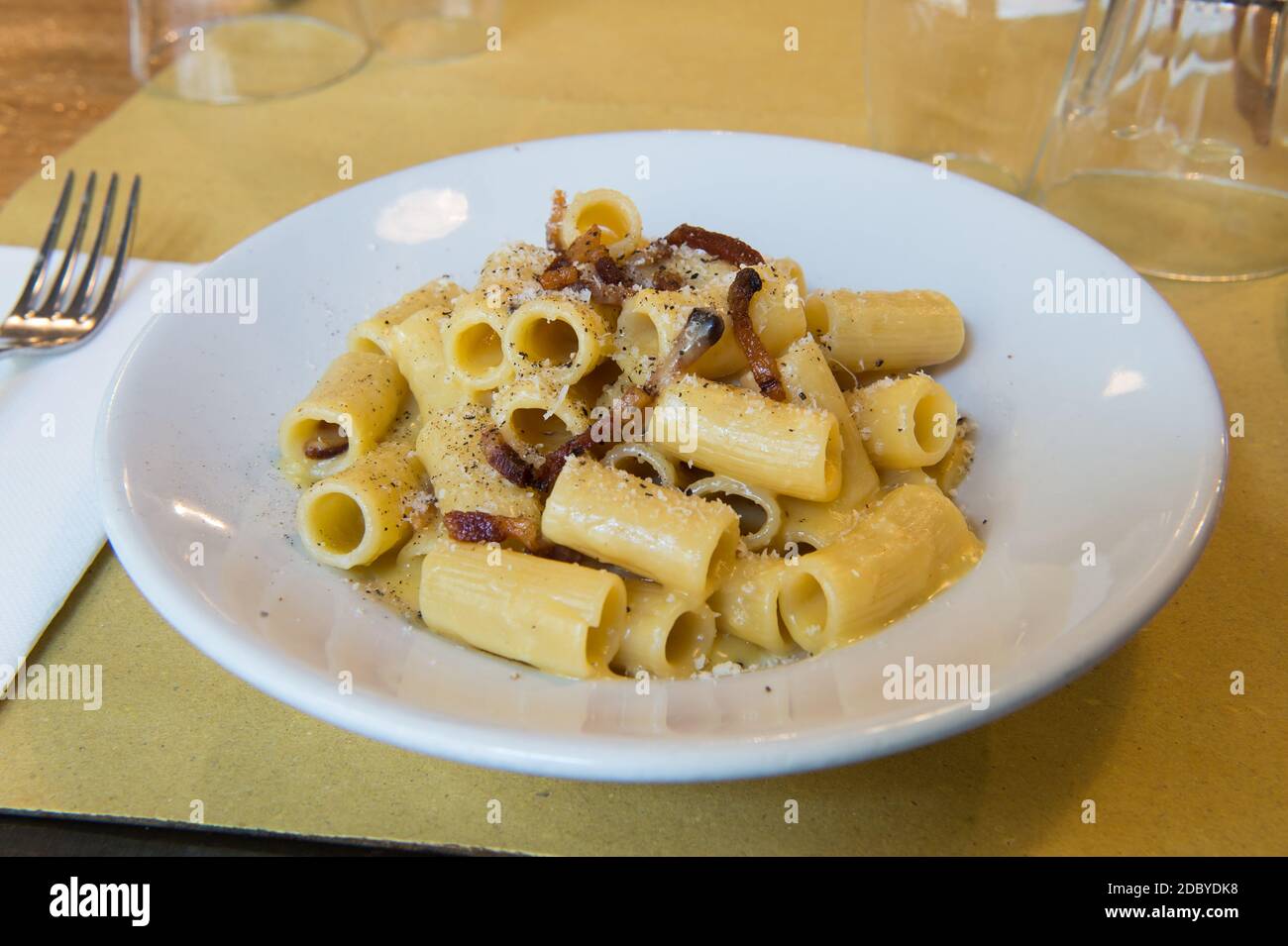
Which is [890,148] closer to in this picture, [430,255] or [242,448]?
[430,255]

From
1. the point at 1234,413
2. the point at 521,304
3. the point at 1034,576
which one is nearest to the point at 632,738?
the point at 1034,576

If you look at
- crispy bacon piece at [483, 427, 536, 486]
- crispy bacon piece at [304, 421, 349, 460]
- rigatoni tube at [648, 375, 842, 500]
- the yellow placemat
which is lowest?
the yellow placemat

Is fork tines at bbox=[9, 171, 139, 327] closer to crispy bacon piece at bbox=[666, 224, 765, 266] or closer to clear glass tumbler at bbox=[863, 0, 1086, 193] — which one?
crispy bacon piece at bbox=[666, 224, 765, 266]

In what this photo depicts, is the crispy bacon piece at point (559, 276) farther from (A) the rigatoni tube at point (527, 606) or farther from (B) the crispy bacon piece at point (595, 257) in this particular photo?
(A) the rigatoni tube at point (527, 606)

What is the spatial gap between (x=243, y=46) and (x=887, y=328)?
2676 mm

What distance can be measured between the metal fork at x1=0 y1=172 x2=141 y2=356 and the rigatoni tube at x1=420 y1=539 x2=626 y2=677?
3.74 feet

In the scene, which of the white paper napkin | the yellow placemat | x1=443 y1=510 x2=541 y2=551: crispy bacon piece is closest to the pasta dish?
x1=443 y1=510 x2=541 y2=551: crispy bacon piece

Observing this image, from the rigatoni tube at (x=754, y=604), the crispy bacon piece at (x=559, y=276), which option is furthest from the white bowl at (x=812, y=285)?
the crispy bacon piece at (x=559, y=276)

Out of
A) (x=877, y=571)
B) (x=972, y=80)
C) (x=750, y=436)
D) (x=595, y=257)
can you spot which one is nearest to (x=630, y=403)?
(x=750, y=436)

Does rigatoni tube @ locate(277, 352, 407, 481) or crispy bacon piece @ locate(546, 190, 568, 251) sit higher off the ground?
crispy bacon piece @ locate(546, 190, 568, 251)

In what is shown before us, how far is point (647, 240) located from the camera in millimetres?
1877

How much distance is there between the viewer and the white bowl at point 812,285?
1067 millimetres

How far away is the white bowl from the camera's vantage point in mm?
1067

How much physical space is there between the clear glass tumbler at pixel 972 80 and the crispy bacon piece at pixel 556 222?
4.33 ft
